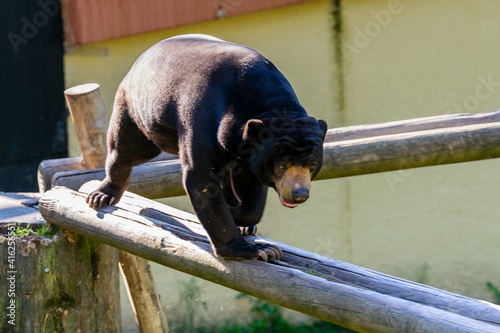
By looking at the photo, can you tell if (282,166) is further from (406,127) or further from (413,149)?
(406,127)

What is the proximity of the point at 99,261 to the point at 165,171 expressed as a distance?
63 cm

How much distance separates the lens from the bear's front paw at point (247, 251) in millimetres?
3883

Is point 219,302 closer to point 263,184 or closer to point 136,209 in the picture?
point 136,209

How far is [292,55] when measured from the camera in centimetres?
735

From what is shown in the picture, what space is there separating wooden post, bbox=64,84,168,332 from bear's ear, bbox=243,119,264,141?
1.88 meters

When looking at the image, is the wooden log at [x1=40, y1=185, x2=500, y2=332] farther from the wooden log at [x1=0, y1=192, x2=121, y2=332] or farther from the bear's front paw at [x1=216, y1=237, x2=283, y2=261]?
the wooden log at [x1=0, y1=192, x2=121, y2=332]

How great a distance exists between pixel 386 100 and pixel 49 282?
141 inches

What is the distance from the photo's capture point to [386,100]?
7.45m

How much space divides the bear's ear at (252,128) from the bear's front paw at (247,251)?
429mm

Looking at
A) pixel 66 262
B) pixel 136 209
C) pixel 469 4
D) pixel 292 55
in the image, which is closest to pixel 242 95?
pixel 136 209

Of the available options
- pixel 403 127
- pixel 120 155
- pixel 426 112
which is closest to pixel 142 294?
pixel 120 155

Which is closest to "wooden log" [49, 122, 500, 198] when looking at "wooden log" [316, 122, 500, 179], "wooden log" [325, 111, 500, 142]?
"wooden log" [316, 122, 500, 179]

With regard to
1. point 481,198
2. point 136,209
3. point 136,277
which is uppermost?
point 136,209

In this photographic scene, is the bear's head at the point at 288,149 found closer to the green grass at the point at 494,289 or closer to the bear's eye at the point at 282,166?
the bear's eye at the point at 282,166
